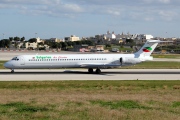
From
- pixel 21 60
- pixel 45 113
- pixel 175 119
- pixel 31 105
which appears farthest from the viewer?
pixel 21 60

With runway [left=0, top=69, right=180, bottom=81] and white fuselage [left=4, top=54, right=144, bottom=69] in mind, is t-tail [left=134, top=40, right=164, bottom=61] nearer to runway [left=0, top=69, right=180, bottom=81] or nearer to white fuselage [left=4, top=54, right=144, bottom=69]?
white fuselage [left=4, top=54, right=144, bottom=69]

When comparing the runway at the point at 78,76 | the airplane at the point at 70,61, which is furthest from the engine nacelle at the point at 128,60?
the runway at the point at 78,76

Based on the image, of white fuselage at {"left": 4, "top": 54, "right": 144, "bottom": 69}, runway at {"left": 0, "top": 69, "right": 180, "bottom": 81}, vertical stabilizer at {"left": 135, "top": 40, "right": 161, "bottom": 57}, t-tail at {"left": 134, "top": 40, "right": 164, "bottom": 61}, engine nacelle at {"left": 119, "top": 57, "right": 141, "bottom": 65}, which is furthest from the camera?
vertical stabilizer at {"left": 135, "top": 40, "right": 161, "bottom": 57}

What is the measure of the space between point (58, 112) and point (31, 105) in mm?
2576

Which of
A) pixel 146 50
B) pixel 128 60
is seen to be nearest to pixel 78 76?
pixel 128 60

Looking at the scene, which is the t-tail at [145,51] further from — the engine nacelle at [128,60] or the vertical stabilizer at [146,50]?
the engine nacelle at [128,60]

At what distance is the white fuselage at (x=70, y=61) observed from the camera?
43.7 m

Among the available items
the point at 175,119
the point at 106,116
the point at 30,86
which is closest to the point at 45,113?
the point at 106,116

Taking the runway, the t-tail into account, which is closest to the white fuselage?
the t-tail

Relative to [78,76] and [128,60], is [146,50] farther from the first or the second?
[78,76]

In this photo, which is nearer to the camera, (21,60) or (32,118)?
(32,118)

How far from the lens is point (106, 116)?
1340 cm

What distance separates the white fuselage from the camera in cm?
4369

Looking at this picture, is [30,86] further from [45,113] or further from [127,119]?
[127,119]
